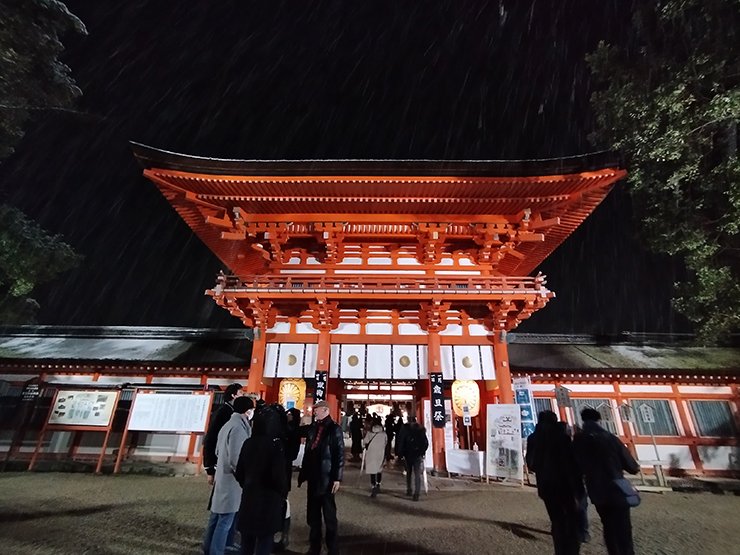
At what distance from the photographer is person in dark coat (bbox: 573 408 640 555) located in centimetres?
389

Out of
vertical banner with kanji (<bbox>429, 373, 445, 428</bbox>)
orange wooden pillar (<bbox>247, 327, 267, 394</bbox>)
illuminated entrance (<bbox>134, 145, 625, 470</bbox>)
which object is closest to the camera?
illuminated entrance (<bbox>134, 145, 625, 470</bbox>)

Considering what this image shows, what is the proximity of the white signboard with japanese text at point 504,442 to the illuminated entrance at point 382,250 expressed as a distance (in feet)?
2.52

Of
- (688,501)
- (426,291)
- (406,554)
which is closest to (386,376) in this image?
(426,291)

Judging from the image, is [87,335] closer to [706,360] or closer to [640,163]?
[640,163]

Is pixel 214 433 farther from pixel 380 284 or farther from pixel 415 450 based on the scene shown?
pixel 380 284

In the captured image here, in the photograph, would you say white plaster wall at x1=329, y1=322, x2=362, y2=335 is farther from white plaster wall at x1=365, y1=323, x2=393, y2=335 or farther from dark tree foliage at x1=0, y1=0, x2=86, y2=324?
dark tree foliage at x1=0, y1=0, x2=86, y2=324

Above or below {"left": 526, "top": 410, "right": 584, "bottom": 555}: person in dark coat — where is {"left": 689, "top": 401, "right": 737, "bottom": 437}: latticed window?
above

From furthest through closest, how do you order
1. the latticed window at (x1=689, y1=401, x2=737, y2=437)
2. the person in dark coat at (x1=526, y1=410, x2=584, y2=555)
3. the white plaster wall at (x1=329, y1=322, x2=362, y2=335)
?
the latticed window at (x1=689, y1=401, x2=737, y2=437), the white plaster wall at (x1=329, y1=322, x2=362, y2=335), the person in dark coat at (x1=526, y1=410, x2=584, y2=555)

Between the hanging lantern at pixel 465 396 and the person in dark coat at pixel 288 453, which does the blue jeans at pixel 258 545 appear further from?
the hanging lantern at pixel 465 396

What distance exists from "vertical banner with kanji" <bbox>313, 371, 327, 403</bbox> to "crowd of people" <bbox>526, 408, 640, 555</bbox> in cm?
624

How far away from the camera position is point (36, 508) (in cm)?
662

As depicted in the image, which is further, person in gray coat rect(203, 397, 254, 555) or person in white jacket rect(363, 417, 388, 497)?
person in white jacket rect(363, 417, 388, 497)

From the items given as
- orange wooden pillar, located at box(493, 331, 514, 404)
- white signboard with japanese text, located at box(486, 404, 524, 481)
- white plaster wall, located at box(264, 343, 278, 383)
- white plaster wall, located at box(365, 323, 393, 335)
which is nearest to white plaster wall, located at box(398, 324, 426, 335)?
white plaster wall, located at box(365, 323, 393, 335)

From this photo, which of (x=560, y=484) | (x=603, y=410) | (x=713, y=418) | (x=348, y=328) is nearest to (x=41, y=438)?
(x=348, y=328)
